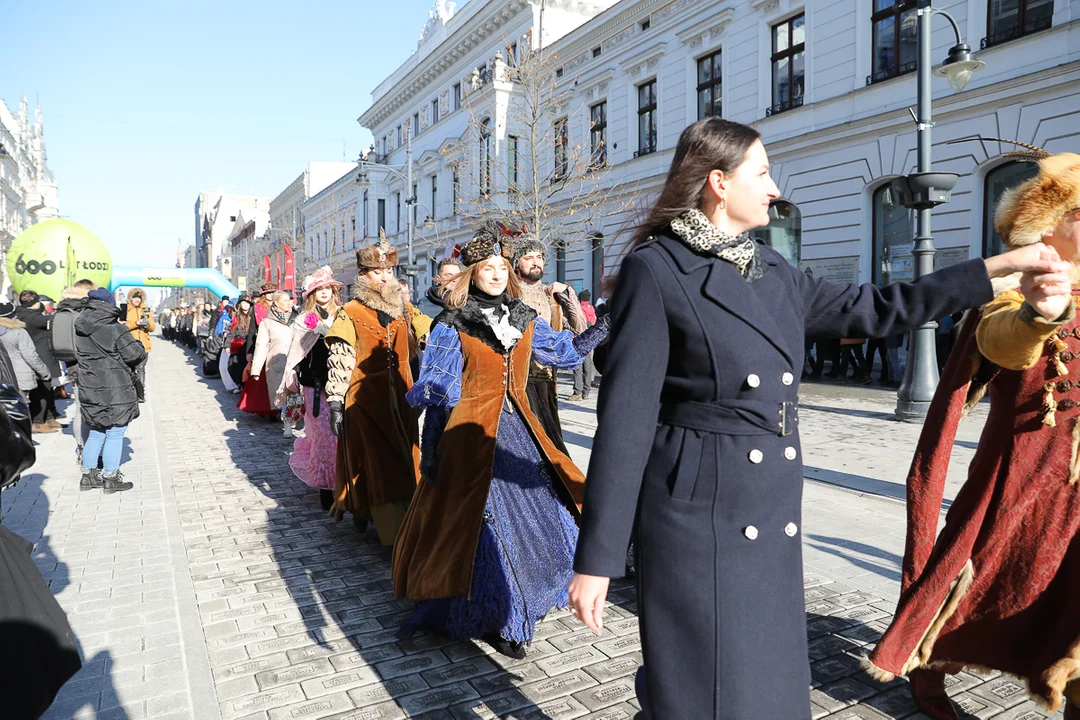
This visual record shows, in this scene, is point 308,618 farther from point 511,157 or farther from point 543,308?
point 511,157

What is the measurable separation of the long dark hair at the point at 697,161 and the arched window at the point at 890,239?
16001 mm

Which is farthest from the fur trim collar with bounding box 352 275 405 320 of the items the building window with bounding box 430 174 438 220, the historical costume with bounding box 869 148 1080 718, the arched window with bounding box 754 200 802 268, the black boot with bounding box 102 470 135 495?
the building window with bounding box 430 174 438 220

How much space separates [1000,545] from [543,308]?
3.29 m

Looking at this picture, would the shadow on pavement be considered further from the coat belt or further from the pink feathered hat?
the pink feathered hat

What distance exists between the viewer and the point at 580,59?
89.3 feet

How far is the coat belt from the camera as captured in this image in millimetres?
1889

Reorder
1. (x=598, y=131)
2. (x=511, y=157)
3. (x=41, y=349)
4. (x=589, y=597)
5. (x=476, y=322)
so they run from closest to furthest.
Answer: (x=589, y=597), (x=476, y=322), (x=41, y=349), (x=598, y=131), (x=511, y=157)

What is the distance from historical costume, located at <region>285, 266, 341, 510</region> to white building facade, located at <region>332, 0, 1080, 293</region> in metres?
3.03

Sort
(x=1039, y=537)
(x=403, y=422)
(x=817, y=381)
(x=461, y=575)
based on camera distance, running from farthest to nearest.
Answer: (x=817, y=381)
(x=403, y=422)
(x=461, y=575)
(x=1039, y=537)

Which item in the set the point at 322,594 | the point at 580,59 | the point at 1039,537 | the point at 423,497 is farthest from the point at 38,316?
the point at 580,59

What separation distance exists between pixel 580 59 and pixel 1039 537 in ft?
88.3

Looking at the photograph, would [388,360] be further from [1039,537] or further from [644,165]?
[644,165]

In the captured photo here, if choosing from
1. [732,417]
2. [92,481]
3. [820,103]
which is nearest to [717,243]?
[732,417]

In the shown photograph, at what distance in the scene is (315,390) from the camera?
253 inches
